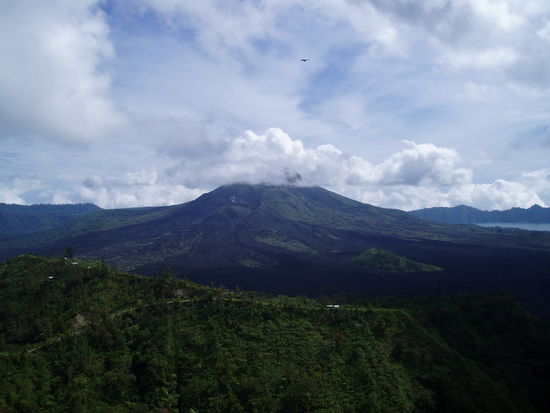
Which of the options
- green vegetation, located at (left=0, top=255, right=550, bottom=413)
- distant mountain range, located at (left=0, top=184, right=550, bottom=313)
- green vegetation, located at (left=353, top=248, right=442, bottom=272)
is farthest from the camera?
green vegetation, located at (left=353, top=248, right=442, bottom=272)

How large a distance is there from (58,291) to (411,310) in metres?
52.3

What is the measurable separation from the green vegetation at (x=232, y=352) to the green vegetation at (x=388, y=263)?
65968 millimetres

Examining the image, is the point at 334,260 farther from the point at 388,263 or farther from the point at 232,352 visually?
the point at 232,352

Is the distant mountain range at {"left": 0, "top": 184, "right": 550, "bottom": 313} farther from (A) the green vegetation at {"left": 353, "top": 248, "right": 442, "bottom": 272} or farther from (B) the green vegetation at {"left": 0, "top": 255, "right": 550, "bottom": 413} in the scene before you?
(B) the green vegetation at {"left": 0, "top": 255, "right": 550, "bottom": 413}

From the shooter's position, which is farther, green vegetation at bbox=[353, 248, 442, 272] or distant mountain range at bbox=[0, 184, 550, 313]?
green vegetation at bbox=[353, 248, 442, 272]

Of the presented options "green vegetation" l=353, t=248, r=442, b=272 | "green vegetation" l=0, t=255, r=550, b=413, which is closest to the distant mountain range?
"green vegetation" l=353, t=248, r=442, b=272

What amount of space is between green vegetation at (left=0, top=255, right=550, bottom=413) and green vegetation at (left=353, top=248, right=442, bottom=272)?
65968 mm

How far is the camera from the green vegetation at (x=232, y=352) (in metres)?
35.4

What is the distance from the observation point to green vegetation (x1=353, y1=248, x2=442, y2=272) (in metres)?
124

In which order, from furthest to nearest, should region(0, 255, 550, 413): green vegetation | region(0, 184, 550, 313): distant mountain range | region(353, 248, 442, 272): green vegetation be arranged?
region(353, 248, 442, 272): green vegetation
region(0, 184, 550, 313): distant mountain range
region(0, 255, 550, 413): green vegetation

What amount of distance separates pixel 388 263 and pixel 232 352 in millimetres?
97832

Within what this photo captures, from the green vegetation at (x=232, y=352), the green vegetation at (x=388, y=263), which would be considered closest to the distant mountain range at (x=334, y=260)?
the green vegetation at (x=388, y=263)

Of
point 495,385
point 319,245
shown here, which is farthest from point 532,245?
point 495,385

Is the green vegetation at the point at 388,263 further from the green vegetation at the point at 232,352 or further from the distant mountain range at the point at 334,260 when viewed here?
the green vegetation at the point at 232,352
